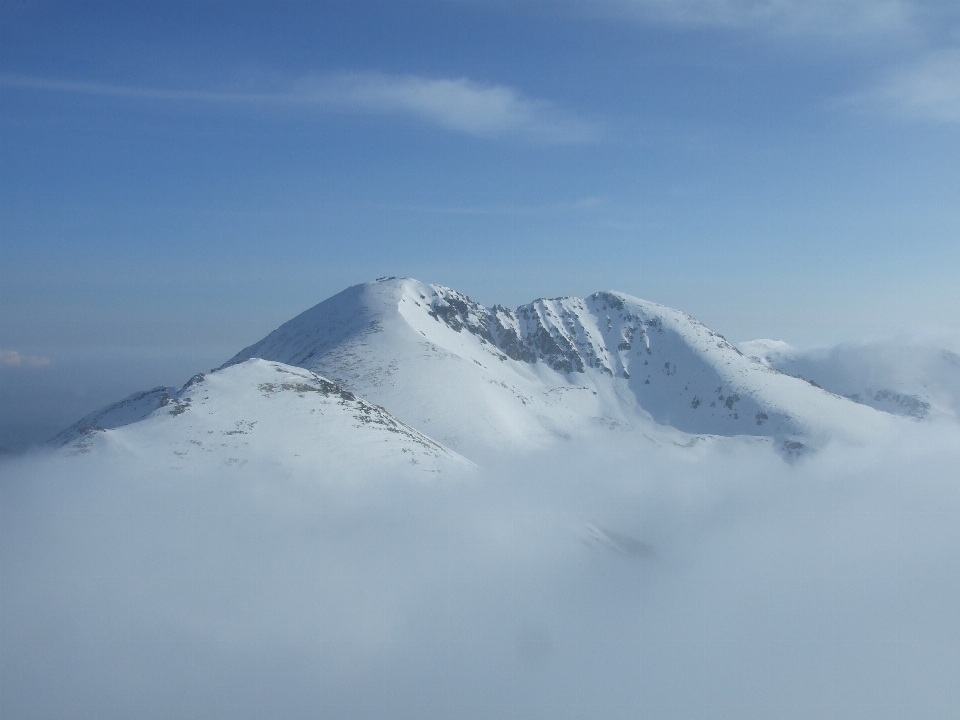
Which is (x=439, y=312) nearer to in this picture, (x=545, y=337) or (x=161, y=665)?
(x=545, y=337)

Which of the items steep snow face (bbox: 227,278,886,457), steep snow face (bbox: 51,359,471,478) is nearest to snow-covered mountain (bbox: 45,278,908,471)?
steep snow face (bbox: 51,359,471,478)

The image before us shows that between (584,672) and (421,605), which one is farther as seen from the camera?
(584,672)

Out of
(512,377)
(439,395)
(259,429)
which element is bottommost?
(259,429)

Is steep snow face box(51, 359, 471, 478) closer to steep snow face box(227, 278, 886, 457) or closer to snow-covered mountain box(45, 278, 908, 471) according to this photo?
snow-covered mountain box(45, 278, 908, 471)

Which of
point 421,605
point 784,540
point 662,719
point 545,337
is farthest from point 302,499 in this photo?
point 545,337

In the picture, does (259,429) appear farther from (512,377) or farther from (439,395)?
(512,377)

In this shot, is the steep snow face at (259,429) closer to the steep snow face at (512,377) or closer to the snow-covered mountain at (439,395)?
the snow-covered mountain at (439,395)

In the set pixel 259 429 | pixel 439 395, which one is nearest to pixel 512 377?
pixel 439 395
